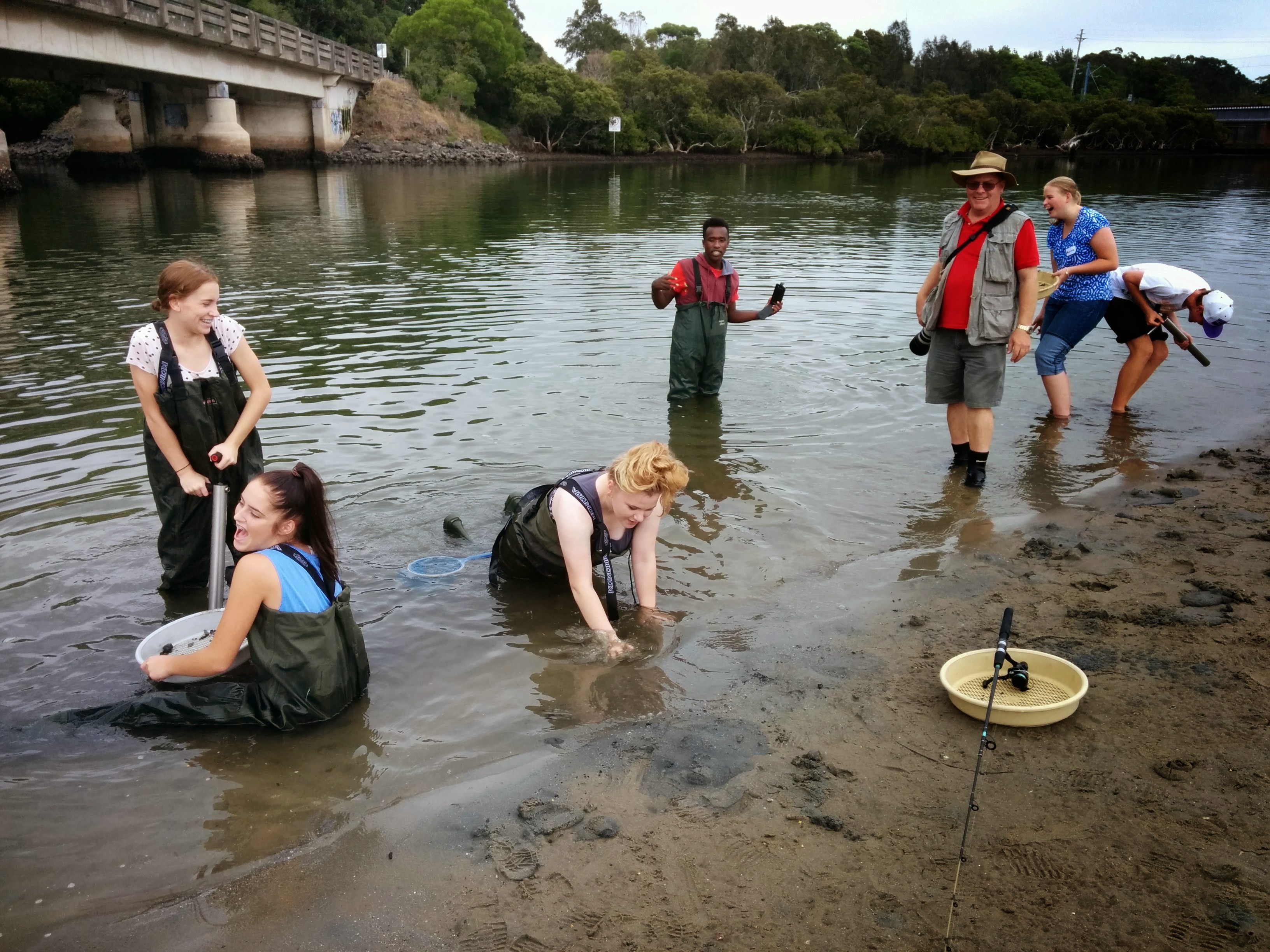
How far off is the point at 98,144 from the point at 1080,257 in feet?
151

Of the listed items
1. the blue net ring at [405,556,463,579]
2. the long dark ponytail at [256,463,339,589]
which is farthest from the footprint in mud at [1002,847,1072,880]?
the blue net ring at [405,556,463,579]

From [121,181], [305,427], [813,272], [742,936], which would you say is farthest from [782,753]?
[121,181]

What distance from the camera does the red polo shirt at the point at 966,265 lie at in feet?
22.4

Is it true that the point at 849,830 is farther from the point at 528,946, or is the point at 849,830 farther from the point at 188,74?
the point at 188,74

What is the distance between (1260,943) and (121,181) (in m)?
44.5

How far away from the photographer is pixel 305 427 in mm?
8750

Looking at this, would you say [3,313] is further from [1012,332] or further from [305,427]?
[1012,332]

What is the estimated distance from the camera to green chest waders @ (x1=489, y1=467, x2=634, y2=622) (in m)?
5.14

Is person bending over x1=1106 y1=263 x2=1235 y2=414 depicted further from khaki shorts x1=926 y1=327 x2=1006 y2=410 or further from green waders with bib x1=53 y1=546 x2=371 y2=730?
green waders with bib x1=53 y1=546 x2=371 y2=730

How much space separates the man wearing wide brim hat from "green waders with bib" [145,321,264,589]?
487 centimetres

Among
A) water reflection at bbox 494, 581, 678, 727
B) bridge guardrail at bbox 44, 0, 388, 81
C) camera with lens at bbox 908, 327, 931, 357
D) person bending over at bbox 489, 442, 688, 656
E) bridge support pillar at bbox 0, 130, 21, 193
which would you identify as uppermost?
bridge guardrail at bbox 44, 0, 388, 81

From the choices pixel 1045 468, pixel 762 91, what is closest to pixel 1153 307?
pixel 1045 468

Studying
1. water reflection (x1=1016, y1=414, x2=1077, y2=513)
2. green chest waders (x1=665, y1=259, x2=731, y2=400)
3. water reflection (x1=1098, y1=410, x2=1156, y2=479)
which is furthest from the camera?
green chest waders (x1=665, y1=259, x2=731, y2=400)

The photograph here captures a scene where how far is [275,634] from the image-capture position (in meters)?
4.20
